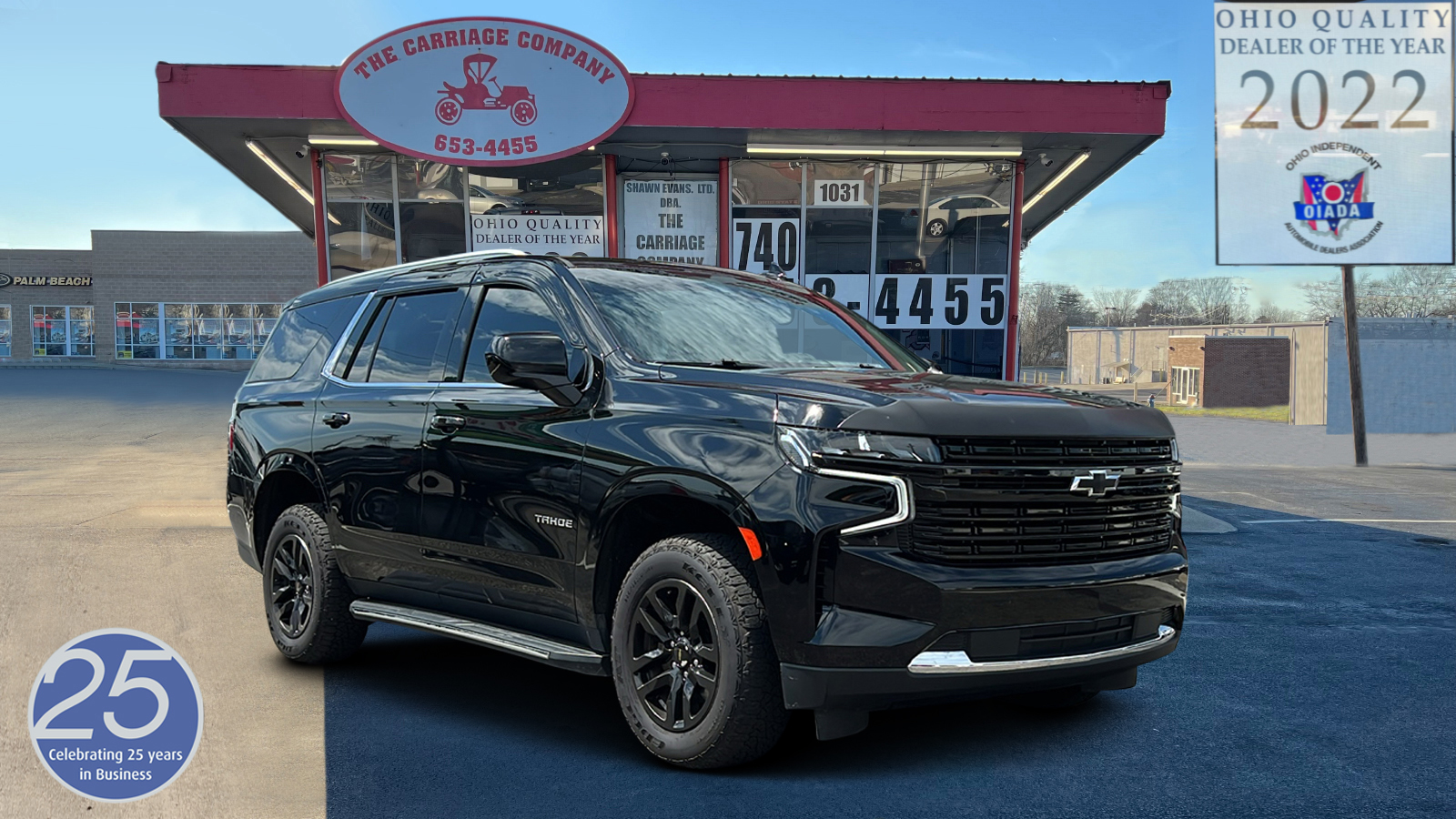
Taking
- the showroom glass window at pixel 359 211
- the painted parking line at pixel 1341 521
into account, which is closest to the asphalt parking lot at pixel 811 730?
the painted parking line at pixel 1341 521

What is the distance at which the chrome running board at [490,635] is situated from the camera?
15.7ft

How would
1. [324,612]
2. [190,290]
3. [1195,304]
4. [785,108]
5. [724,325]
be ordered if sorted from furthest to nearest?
[1195,304] → [190,290] → [785,108] → [324,612] → [724,325]

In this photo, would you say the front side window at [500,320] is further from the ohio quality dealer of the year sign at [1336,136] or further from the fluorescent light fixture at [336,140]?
the ohio quality dealer of the year sign at [1336,136]

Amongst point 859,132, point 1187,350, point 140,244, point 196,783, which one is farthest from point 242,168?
point 1187,350

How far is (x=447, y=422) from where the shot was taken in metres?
5.48

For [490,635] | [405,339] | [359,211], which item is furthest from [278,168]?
[490,635]

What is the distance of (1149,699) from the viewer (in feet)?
18.2

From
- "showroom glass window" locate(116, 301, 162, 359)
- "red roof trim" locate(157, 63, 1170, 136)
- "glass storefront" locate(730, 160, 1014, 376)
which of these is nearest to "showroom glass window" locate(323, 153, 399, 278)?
"red roof trim" locate(157, 63, 1170, 136)

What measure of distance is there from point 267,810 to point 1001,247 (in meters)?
12.9

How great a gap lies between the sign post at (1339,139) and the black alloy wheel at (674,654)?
2052 centimetres

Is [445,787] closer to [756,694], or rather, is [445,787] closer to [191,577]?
[756,694]

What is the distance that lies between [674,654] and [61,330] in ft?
221

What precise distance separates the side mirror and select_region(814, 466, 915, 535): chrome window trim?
1.33 metres

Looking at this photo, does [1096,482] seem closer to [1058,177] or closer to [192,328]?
[1058,177]
